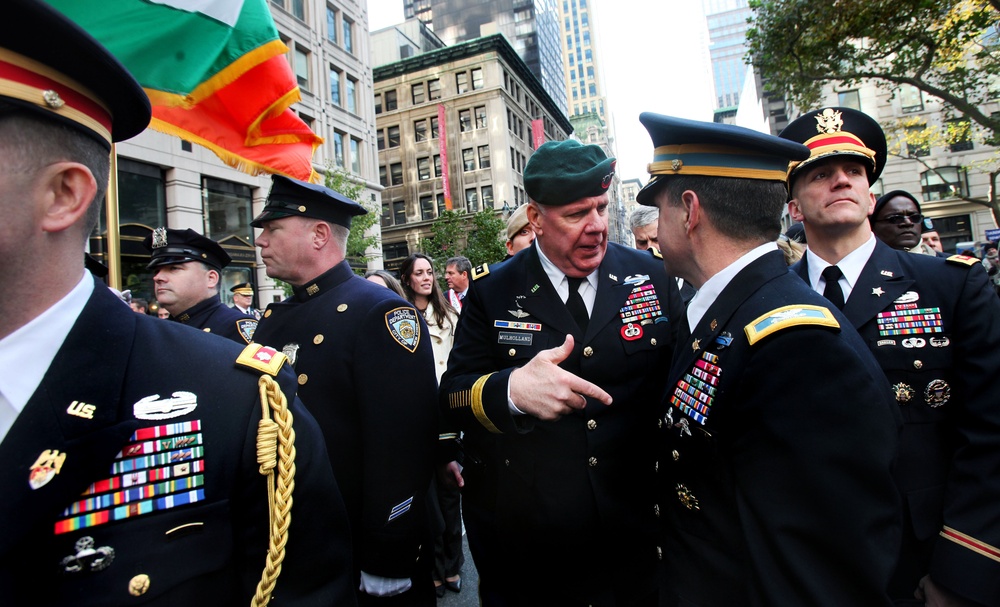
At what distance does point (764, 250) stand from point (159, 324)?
186 cm

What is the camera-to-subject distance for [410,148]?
44250 mm

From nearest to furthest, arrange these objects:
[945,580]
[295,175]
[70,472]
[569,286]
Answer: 1. [70,472]
2. [945,580]
3. [569,286]
4. [295,175]

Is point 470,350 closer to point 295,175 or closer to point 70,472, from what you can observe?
point 70,472

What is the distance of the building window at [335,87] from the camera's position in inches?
1050

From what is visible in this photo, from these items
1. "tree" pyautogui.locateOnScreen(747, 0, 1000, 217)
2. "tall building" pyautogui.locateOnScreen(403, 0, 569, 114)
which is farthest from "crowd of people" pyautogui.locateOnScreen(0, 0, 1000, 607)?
"tall building" pyautogui.locateOnScreen(403, 0, 569, 114)

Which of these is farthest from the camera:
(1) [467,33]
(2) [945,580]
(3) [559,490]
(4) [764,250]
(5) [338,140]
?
(1) [467,33]

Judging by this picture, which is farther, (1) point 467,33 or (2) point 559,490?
(1) point 467,33

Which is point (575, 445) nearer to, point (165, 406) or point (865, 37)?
point (165, 406)

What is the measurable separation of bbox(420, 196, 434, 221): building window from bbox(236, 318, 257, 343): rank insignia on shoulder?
39.7 metres

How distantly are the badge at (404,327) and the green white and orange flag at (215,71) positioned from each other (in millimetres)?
2274

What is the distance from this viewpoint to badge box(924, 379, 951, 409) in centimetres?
215

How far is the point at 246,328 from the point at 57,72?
131 inches

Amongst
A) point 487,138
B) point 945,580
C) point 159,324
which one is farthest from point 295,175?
point 487,138

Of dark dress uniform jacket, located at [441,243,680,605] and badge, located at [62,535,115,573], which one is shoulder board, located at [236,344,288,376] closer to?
badge, located at [62,535,115,573]
